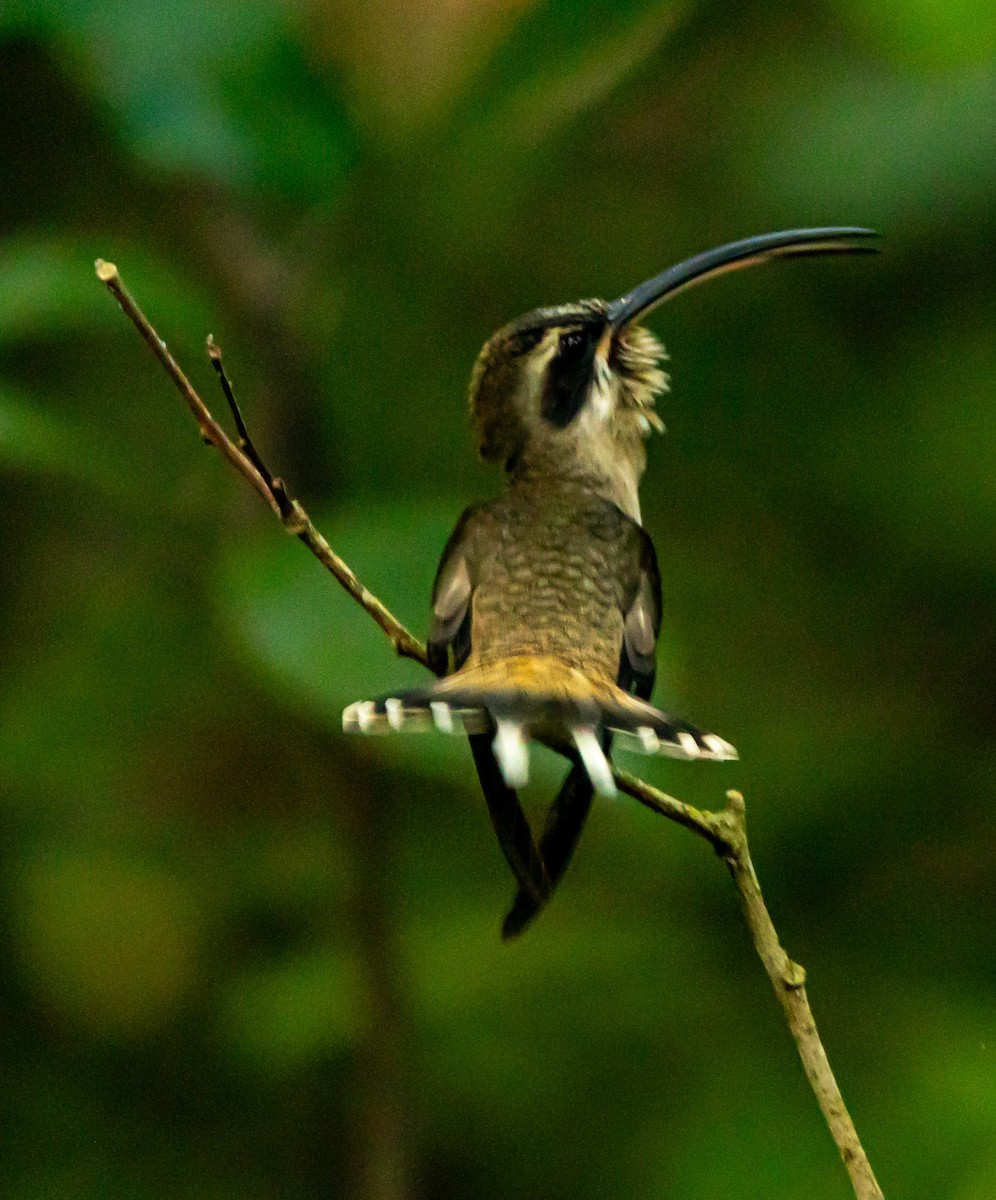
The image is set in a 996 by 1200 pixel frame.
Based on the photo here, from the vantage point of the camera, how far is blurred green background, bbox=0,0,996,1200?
2059 millimetres

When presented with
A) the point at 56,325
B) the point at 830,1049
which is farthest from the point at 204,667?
the point at 830,1049

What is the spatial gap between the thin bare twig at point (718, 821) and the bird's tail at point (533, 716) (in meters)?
0.05

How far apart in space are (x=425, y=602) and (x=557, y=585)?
0.66 ft

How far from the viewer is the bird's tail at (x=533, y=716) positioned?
4.54 ft

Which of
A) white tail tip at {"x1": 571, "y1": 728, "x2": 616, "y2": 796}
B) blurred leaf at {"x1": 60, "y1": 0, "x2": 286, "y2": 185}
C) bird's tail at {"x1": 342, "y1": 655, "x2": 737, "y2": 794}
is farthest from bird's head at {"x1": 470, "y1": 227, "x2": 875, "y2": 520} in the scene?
white tail tip at {"x1": 571, "y1": 728, "x2": 616, "y2": 796}

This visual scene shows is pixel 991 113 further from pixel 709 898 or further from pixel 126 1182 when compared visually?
pixel 126 1182

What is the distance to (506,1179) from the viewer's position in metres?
2.80

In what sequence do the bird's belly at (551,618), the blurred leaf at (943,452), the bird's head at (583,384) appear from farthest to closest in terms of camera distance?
1. the blurred leaf at (943,452)
2. the bird's head at (583,384)
3. the bird's belly at (551,618)

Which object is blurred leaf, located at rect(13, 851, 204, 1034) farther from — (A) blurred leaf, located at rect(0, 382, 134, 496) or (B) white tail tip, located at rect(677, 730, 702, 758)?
(B) white tail tip, located at rect(677, 730, 702, 758)

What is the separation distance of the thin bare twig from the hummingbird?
71mm

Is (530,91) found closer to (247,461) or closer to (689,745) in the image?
(247,461)

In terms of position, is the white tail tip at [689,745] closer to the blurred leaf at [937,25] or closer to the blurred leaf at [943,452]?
the blurred leaf at [937,25]

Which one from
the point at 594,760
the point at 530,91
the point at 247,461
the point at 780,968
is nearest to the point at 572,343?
the point at 530,91

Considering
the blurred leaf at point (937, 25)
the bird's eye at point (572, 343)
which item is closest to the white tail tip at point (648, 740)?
the bird's eye at point (572, 343)
